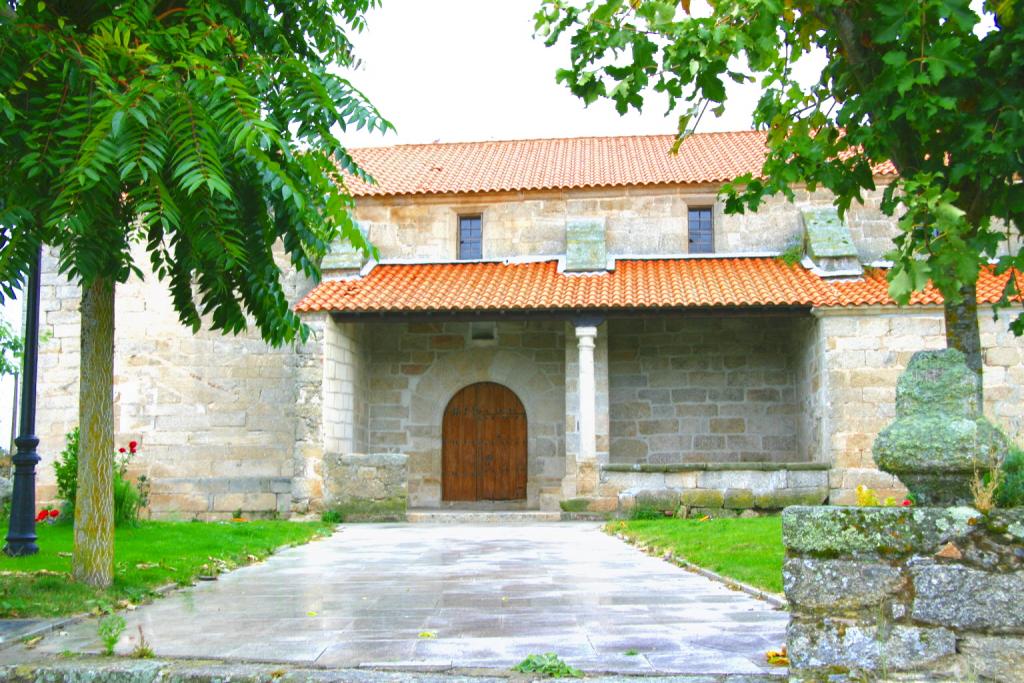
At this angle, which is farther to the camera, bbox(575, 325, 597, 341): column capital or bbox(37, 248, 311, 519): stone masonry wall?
bbox(37, 248, 311, 519): stone masonry wall

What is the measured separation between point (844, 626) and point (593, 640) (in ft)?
4.74

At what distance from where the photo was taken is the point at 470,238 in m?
17.4

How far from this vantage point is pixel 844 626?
373 centimetres

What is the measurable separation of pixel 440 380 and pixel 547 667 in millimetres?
12683

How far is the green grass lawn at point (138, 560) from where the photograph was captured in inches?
231

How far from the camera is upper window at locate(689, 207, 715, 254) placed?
16.8m

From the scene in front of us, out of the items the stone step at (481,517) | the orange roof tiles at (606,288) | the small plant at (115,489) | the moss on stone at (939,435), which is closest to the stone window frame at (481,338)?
the orange roof tiles at (606,288)

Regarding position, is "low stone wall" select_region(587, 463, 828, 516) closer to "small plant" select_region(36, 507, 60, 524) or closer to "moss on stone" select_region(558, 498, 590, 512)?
"moss on stone" select_region(558, 498, 590, 512)

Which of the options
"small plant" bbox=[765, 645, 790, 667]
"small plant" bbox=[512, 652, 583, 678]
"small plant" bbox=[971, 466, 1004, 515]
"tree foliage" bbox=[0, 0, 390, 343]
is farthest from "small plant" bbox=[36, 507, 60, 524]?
"small plant" bbox=[971, 466, 1004, 515]

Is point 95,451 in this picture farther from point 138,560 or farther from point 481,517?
point 481,517

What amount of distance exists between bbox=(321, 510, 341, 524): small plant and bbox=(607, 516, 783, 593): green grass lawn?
4.14 metres

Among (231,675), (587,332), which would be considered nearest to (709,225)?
(587,332)

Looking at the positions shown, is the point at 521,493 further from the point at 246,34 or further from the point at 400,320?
the point at 246,34

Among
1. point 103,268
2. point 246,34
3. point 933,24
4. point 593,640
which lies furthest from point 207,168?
point 933,24
